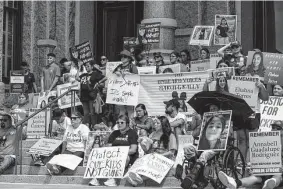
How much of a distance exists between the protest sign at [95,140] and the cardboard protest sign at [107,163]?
516mm

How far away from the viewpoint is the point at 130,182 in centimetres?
1387

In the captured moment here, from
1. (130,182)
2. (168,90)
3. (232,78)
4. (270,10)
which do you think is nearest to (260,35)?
(270,10)

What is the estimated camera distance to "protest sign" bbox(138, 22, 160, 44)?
18.9 meters

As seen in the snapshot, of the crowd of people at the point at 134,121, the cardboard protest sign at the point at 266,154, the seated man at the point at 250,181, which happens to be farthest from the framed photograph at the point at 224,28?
the seated man at the point at 250,181

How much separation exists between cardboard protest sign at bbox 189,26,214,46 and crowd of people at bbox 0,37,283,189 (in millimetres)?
501

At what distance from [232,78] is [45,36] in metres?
9.49

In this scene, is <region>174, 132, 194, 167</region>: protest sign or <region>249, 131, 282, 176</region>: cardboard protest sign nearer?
<region>249, 131, 282, 176</region>: cardboard protest sign

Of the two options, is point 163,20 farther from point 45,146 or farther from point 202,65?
point 45,146

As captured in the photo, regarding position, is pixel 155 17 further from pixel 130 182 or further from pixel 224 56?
pixel 130 182

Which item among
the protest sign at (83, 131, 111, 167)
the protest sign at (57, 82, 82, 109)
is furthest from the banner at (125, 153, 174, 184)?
the protest sign at (57, 82, 82, 109)

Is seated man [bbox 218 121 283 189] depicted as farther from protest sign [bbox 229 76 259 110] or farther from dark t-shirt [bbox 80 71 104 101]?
dark t-shirt [bbox 80 71 104 101]

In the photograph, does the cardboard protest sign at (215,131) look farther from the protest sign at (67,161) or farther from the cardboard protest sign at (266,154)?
the protest sign at (67,161)

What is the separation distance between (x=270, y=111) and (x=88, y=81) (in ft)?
13.6

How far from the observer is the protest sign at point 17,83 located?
20844 mm
